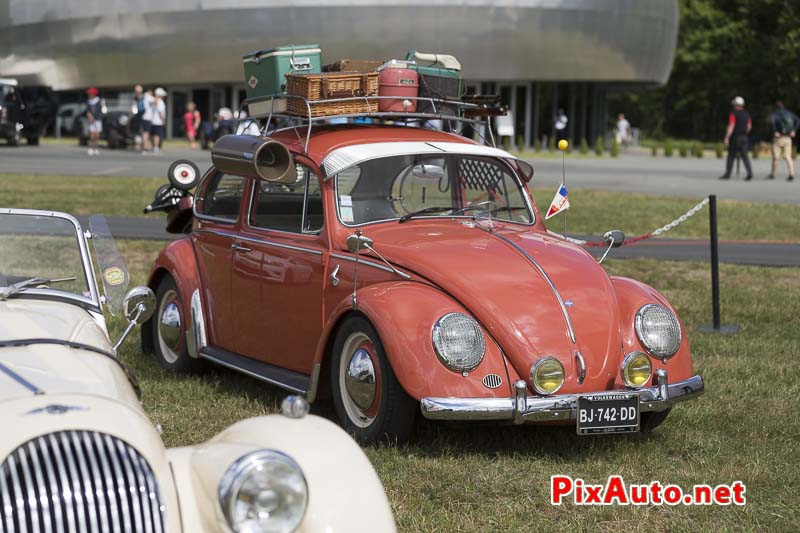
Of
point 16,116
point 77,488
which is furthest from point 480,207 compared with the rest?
point 16,116

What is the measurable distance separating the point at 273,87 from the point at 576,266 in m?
2.85

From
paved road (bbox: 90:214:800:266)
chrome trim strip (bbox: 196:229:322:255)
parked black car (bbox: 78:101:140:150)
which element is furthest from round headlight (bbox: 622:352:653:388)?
parked black car (bbox: 78:101:140:150)

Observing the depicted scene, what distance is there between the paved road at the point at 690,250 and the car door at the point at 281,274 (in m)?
6.68

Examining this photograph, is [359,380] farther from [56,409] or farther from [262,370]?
[56,409]

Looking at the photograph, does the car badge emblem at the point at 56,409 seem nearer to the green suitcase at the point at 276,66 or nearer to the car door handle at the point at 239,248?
the car door handle at the point at 239,248

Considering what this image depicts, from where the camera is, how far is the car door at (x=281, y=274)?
269 inches

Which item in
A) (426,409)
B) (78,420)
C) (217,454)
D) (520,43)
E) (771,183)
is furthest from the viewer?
(520,43)

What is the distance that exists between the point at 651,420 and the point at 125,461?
3935 millimetres

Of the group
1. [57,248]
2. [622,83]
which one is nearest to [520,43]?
[622,83]

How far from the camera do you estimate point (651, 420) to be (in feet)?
21.1

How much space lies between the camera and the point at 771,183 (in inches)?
1028

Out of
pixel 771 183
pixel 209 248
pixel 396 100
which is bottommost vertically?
pixel 771 183

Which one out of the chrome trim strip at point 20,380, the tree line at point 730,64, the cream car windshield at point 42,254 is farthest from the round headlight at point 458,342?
the tree line at point 730,64

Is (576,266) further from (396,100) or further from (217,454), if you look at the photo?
(217,454)
